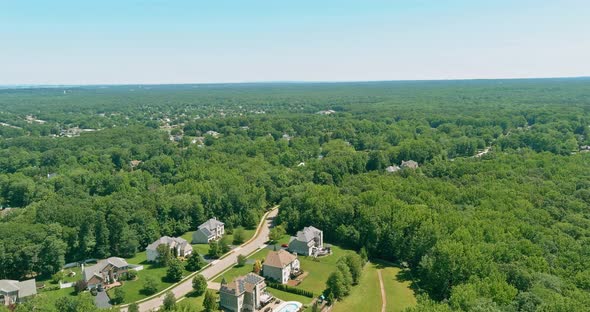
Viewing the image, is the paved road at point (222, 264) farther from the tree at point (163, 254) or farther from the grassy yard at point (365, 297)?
the grassy yard at point (365, 297)

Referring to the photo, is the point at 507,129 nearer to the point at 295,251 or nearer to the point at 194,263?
the point at 295,251

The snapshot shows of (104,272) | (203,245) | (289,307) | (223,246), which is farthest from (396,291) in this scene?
(104,272)

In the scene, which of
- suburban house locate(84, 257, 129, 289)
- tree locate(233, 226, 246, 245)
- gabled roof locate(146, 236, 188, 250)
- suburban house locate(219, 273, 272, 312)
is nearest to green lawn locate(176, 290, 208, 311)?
suburban house locate(219, 273, 272, 312)

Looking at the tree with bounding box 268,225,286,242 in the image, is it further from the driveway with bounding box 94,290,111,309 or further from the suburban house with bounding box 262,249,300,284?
the driveway with bounding box 94,290,111,309

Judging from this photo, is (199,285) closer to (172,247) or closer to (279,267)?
(279,267)

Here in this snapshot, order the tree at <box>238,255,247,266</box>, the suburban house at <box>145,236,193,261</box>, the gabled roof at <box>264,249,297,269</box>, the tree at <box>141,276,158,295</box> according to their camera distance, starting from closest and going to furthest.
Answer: the tree at <box>141,276,158,295</box>, the gabled roof at <box>264,249,297,269</box>, the tree at <box>238,255,247,266</box>, the suburban house at <box>145,236,193,261</box>

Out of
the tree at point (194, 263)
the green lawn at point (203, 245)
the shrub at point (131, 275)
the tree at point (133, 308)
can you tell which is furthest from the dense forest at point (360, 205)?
the tree at point (133, 308)

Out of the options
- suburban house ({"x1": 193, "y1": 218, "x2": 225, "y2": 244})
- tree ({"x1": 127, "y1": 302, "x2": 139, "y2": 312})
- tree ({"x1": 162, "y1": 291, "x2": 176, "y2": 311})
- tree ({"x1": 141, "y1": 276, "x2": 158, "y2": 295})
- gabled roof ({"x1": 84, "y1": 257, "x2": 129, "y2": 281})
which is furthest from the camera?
suburban house ({"x1": 193, "y1": 218, "x2": 225, "y2": 244})
